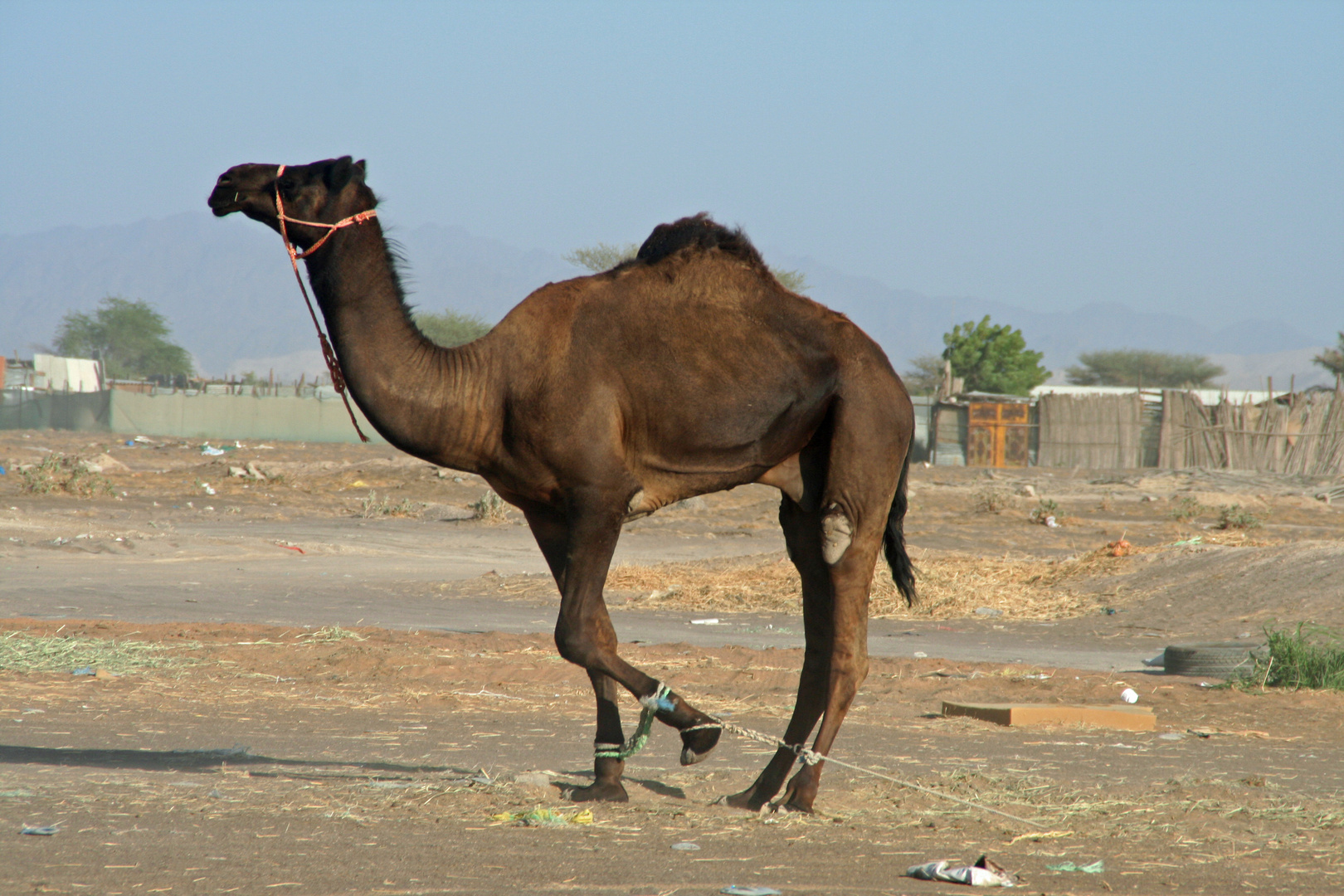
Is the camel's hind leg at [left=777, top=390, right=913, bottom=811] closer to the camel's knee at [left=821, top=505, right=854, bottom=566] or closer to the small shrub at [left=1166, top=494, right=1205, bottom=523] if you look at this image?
the camel's knee at [left=821, top=505, right=854, bottom=566]

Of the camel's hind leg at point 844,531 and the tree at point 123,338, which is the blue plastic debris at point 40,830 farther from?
the tree at point 123,338

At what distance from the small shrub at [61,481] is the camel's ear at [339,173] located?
22.0 m

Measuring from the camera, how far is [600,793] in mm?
5945

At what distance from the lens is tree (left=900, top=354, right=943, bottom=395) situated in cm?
6700

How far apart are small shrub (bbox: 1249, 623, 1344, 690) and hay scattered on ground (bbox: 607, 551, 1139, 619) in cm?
471

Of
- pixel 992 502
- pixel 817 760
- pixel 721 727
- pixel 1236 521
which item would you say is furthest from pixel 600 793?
pixel 992 502

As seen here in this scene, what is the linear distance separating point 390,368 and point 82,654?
6.03 metres

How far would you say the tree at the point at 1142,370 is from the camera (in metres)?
101

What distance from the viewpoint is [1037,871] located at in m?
4.92

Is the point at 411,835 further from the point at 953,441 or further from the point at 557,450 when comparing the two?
the point at 953,441

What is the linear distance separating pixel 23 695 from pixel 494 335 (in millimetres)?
5162

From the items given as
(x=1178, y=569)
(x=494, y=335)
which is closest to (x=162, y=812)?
(x=494, y=335)

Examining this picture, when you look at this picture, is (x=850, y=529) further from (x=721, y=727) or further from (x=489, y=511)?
(x=489, y=511)

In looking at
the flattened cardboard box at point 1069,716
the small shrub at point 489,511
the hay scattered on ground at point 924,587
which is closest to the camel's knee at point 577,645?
the flattened cardboard box at point 1069,716
